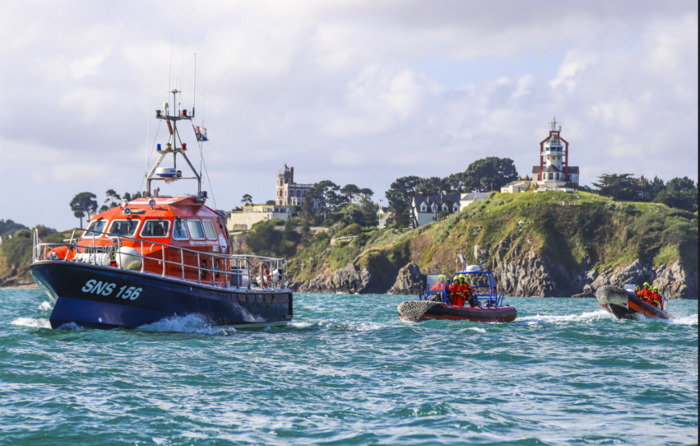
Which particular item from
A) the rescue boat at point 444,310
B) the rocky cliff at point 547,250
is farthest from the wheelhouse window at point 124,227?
the rocky cliff at point 547,250

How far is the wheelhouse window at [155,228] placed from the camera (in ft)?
88.9

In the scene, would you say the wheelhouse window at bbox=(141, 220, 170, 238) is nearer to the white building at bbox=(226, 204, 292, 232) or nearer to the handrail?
the handrail

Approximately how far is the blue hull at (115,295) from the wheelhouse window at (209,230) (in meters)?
3.04

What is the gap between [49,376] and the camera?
57.0ft

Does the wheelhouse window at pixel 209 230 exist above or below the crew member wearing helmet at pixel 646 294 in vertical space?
above

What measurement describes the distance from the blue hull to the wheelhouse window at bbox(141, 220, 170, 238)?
2646mm

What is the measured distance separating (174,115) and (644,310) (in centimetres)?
2322

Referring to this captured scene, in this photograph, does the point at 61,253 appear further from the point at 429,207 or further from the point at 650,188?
the point at 650,188

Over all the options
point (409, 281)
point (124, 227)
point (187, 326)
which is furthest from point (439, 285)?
point (409, 281)

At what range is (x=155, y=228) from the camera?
89.3 feet

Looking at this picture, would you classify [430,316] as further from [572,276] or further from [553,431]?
[572,276]

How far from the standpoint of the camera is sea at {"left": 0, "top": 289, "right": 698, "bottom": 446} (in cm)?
1306

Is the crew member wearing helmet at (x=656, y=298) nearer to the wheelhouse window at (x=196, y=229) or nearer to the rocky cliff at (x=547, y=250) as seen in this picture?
the wheelhouse window at (x=196, y=229)

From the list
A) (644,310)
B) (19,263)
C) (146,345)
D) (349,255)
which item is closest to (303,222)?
(349,255)
